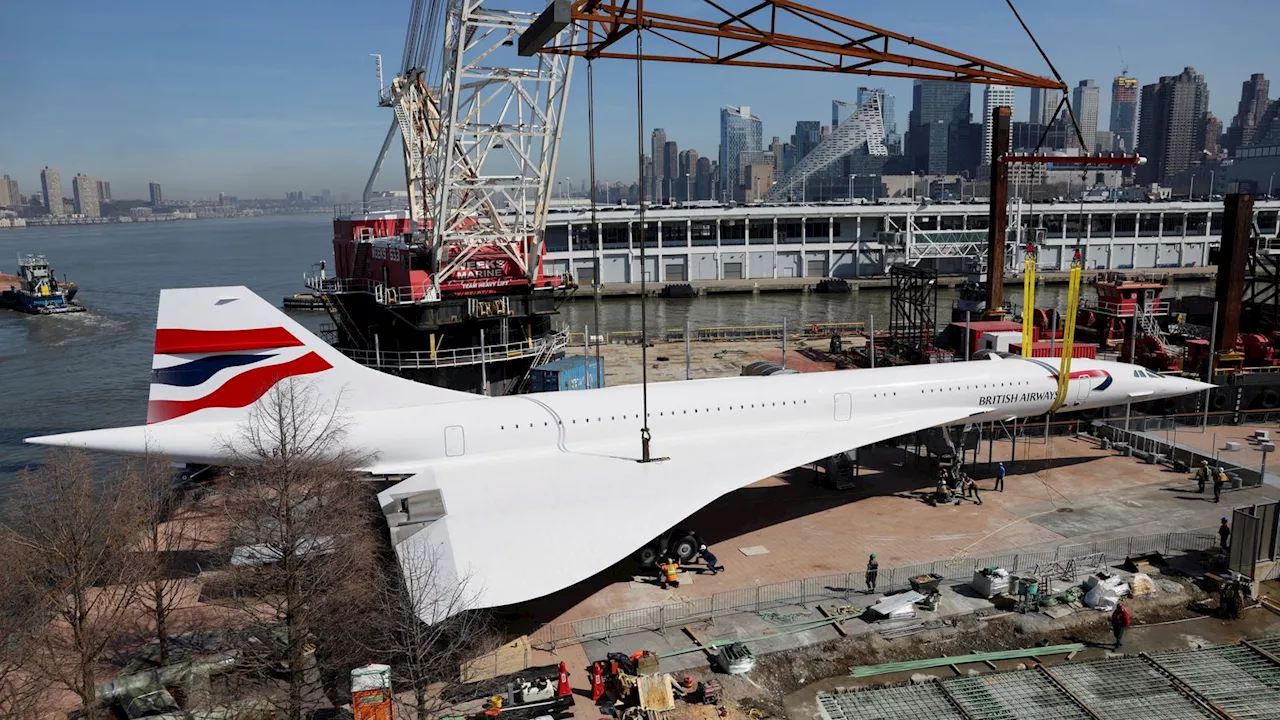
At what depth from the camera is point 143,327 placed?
8206 centimetres

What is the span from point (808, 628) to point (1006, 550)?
8493 millimetres

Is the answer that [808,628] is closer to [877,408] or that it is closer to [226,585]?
[877,408]

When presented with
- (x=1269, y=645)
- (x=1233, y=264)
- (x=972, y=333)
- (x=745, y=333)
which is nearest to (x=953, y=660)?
(x=1269, y=645)

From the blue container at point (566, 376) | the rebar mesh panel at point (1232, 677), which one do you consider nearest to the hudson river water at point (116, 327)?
the blue container at point (566, 376)

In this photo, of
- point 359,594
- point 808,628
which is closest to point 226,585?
point 359,594

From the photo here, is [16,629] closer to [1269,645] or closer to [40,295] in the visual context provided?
[1269,645]

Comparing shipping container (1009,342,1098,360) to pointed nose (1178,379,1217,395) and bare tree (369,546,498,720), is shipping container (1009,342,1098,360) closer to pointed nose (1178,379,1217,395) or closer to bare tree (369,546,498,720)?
pointed nose (1178,379,1217,395)

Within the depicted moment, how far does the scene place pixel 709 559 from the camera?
79.3 feet

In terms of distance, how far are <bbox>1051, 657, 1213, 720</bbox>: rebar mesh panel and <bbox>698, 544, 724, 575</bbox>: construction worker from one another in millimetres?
9081

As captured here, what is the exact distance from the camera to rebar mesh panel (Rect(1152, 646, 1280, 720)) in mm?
17609

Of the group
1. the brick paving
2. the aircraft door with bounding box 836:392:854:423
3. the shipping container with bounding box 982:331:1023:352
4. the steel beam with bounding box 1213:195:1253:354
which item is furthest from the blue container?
the steel beam with bounding box 1213:195:1253:354

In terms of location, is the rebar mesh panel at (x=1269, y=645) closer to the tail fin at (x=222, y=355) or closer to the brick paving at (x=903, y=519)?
the brick paving at (x=903, y=519)

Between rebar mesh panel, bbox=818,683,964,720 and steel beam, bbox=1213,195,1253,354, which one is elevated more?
steel beam, bbox=1213,195,1253,354

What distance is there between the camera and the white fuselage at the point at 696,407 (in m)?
24.1
